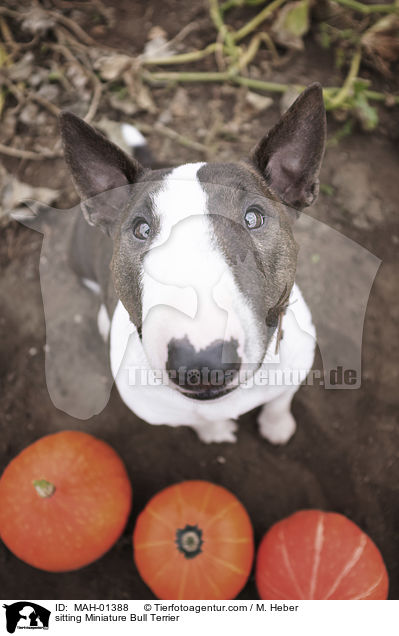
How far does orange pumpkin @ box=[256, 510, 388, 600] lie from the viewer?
250cm

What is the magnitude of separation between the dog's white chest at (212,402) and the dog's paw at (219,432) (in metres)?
0.61

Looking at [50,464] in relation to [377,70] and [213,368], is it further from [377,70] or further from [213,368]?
[377,70]

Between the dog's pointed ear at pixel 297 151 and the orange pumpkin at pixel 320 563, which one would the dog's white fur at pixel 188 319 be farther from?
the orange pumpkin at pixel 320 563

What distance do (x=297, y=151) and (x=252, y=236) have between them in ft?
1.73

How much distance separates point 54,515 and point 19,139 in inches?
126

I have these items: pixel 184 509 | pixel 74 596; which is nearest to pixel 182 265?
pixel 184 509

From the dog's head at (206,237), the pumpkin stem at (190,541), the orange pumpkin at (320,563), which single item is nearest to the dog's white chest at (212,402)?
the dog's head at (206,237)

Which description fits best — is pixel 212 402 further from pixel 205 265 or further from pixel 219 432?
pixel 219 432

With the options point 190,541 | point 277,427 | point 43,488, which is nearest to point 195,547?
point 190,541

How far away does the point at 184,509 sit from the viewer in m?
2.69

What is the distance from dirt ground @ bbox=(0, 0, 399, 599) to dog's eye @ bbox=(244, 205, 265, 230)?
1708 millimetres

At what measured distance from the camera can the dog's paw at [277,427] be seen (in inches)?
126
